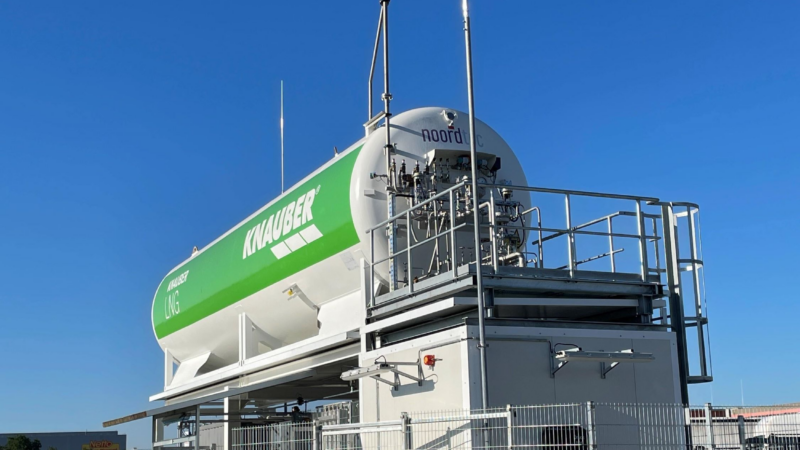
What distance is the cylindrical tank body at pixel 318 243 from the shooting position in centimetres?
1349

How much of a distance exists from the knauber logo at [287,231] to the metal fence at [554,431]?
3.50m

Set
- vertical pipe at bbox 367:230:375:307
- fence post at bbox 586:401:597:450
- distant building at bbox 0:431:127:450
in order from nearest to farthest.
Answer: fence post at bbox 586:401:597:450, vertical pipe at bbox 367:230:375:307, distant building at bbox 0:431:127:450

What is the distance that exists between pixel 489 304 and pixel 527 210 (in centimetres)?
293

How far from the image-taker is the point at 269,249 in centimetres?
1653

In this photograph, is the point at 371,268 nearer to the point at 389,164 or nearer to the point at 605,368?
the point at 389,164

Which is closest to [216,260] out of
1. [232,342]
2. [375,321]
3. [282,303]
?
[232,342]

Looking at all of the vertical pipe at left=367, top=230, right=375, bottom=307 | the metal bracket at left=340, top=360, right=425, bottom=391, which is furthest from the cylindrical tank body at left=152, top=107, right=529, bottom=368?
the metal bracket at left=340, top=360, right=425, bottom=391

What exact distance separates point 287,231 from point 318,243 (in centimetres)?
140

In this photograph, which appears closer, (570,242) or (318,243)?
(570,242)

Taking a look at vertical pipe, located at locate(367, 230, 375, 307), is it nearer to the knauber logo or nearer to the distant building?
the knauber logo

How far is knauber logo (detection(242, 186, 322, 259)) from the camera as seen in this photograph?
15.0 m

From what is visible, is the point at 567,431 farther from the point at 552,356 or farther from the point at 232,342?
→ the point at 232,342

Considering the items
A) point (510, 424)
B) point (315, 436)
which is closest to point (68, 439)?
point (315, 436)

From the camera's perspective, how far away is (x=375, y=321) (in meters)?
13.3
